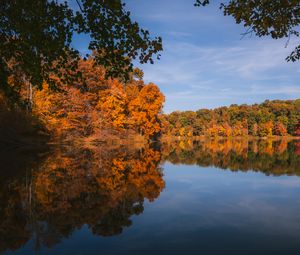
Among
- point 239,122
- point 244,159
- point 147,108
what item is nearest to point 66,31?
point 244,159

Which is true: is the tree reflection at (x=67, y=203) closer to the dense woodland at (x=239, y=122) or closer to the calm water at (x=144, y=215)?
the calm water at (x=144, y=215)

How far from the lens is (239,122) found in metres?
133

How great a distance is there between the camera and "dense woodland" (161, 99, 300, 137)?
5000 inches

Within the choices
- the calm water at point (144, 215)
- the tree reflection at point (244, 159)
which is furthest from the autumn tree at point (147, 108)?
the calm water at point (144, 215)

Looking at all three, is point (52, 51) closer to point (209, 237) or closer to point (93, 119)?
point (209, 237)

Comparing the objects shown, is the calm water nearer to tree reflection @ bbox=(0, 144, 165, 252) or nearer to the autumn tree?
tree reflection @ bbox=(0, 144, 165, 252)

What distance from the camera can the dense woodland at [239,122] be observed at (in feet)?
417

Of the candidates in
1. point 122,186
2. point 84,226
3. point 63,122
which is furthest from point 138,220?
point 63,122

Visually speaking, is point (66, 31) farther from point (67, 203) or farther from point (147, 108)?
point (147, 108)

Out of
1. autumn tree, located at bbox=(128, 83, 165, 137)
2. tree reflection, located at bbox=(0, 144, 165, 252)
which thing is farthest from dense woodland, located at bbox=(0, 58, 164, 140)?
tree reflection, located at bbox=(0, 144, 165, 252)

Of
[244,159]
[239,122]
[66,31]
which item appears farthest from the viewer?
[239,122]

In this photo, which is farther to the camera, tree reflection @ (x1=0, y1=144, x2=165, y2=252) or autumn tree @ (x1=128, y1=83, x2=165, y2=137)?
autumn tree @ (x1=128, y1=83, x2=165, y2=137)

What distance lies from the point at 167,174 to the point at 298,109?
13386 cm

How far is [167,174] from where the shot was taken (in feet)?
54.0
